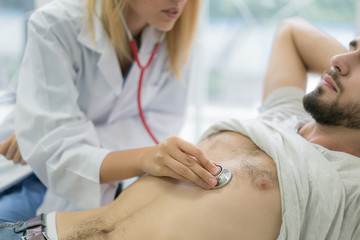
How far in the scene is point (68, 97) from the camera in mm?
1336

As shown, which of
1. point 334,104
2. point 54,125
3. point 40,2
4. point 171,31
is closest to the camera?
point 334,104

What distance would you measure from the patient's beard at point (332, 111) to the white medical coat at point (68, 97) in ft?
2.12

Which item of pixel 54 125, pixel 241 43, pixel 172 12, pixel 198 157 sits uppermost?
pixel 172 12

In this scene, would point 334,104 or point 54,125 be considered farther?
point 54,125

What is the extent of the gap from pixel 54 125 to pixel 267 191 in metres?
0.72

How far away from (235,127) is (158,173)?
28 cm

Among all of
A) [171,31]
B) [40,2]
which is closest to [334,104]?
[171,31]

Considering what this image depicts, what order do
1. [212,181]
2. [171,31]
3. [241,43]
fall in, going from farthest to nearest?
[241,43]
[171,31]
[212,181]

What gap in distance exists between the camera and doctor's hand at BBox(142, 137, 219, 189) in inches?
39.3

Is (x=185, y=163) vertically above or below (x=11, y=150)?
above

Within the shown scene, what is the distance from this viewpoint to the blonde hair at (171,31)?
4.52 ft

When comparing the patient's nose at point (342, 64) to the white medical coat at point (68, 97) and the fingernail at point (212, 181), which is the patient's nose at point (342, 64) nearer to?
the fingernail at point (212, 181)

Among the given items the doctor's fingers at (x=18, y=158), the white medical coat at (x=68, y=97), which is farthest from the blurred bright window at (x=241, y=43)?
the doctor's fingers at (x=18, y=158)

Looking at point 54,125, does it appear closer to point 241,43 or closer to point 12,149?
point 12,149
